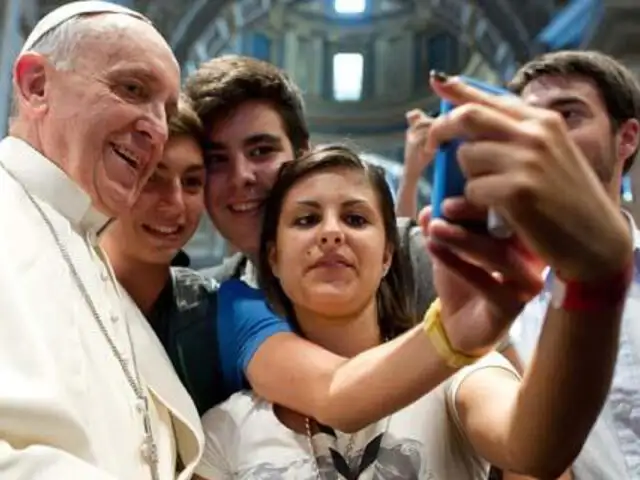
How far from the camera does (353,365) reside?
1.39 m

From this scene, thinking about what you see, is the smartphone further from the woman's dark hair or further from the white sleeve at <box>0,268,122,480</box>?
the woman's dark hair

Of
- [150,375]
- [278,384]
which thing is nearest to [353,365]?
[278,384]

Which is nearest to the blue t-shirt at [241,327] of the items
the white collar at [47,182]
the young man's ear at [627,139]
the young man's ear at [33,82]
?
the white collar at [47,182]

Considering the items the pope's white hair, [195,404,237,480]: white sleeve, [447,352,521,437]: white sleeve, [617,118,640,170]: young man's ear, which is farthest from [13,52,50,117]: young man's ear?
[617,118,640,170]: young man's ear

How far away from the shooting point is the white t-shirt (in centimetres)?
144

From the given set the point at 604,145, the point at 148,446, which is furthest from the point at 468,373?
the point at 604,145

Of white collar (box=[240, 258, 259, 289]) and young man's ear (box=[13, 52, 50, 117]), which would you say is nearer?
young man's ear (box=[13, 52, 50, 117])

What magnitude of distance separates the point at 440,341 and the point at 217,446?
52 cm

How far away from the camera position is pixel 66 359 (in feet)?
4.42

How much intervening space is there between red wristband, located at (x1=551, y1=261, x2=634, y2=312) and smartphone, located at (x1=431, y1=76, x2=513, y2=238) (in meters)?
0.06

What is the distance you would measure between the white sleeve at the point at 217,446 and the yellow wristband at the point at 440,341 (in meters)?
0.47

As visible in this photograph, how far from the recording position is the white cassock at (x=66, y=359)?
4.04 feet

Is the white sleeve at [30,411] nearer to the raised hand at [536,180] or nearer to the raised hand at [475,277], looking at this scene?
the raised hand at [475,277]

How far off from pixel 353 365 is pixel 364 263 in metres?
0.23
